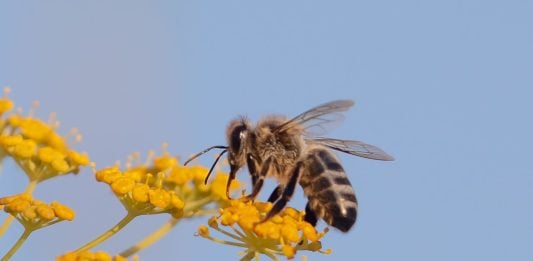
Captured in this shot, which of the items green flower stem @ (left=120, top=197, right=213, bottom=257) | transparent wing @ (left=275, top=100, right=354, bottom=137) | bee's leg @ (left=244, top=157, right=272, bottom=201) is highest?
transparent wing @ (left=275, top=100, right=354, bottom=137)

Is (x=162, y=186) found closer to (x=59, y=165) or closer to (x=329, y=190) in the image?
(x=59, y=165)

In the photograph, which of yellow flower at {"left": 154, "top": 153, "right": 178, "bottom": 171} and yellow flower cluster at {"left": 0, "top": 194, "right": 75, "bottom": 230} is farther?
yellow flower at {"left": 154, "top": 153, "right": 178, "bottom": 171}

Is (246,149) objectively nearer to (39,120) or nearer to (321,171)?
(321,171)

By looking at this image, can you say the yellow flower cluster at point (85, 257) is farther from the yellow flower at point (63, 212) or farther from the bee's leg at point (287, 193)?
the bee's leg at point (287, 193)

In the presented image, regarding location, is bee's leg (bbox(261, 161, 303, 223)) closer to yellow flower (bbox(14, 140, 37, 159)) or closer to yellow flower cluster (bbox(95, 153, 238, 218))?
yellow flower cluster (bbox(95, 153, 238, 218))

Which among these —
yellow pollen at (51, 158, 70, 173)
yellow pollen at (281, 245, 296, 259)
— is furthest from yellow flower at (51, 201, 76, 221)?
yellow pollen at (281, 245, 296, 259)

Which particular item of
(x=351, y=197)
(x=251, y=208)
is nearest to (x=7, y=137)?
(x=251, y=208)
